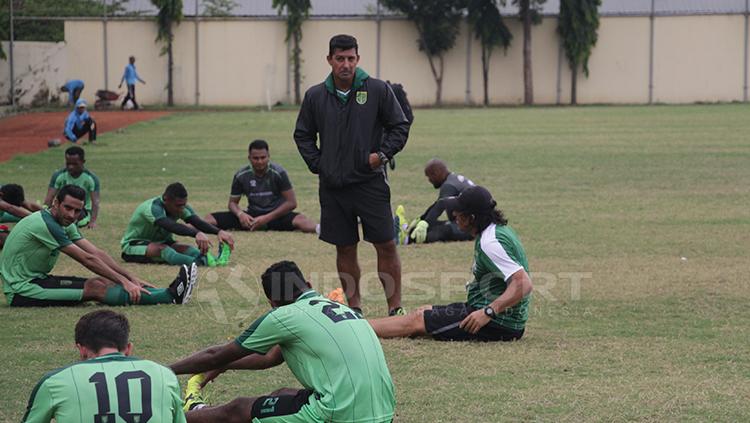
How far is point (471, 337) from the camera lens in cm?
952

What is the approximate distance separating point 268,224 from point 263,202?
12.6 inches

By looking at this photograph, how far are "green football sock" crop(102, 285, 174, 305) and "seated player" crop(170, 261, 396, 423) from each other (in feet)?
14.7

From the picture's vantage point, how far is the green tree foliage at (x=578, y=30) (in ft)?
179

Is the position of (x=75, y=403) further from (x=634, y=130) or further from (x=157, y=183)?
(x=634, y=130)

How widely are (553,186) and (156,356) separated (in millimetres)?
13051

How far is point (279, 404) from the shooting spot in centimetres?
648

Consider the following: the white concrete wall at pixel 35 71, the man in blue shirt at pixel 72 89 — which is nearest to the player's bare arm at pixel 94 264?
the man in blue shirt at pixel 72 89

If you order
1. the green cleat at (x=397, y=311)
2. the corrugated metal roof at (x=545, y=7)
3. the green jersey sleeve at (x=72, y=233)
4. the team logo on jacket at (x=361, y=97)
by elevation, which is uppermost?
the corrugated metal roof at (x=545, y=7)

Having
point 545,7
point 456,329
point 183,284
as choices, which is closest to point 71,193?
point 183,284

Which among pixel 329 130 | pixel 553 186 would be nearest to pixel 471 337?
pixel 329 130

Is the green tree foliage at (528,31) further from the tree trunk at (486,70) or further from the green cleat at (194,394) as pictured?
the green cleat at (194,394)

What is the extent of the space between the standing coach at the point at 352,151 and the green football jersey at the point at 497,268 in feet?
3.97

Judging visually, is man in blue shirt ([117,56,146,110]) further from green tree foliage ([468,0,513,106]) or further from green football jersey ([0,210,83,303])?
green football jersey ([0,210,83,303])

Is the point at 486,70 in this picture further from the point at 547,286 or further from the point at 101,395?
the point at 101,395
